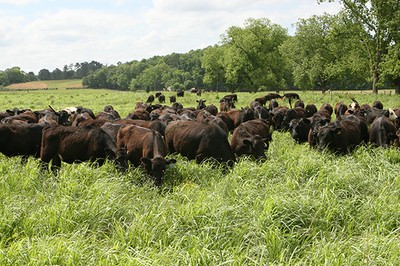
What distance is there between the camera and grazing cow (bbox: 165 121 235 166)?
884 centimetres

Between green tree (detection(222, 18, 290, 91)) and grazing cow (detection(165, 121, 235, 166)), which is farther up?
green tree (detection(222, 18, 290, 91))

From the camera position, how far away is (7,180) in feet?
23.4

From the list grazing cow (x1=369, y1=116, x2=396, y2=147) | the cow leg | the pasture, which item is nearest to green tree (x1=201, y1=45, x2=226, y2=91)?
grazing cow (x1=369, y1=116, x2=396, y2=147)

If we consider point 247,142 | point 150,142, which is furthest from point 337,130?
point 150,142

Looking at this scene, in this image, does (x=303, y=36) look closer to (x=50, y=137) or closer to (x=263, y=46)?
(x=263, y=46)

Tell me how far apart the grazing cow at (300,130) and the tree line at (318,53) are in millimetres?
23070

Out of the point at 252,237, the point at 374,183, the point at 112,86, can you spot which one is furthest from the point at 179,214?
the point at 112,86

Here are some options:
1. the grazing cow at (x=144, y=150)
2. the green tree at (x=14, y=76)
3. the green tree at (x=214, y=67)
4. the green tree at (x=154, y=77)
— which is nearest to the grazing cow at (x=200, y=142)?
the grazing cow at (x=144, y=150)

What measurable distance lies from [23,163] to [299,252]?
6.99 meters

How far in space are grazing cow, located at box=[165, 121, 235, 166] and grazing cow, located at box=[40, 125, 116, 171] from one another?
6.11 ft

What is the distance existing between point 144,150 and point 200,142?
60.3 inches

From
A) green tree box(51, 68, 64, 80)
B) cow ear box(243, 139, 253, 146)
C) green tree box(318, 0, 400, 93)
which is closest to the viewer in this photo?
cow ear box(243, 139, 253, 146)

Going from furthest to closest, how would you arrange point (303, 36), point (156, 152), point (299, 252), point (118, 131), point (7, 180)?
point (303, 36) < point (118, 131) < point (156, 152) < point (7, 180) < point (299, 252)

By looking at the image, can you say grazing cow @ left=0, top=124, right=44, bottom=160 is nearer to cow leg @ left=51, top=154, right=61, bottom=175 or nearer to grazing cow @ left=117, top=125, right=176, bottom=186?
cow leg @ left=51, top=154, right=61, bottom=175
